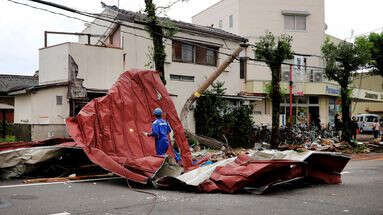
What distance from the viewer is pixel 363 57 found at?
2283 centimetres

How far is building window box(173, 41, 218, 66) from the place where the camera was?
25.0 m

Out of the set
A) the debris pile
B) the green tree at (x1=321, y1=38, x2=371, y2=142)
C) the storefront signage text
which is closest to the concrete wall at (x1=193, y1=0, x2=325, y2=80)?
the storefront signage text

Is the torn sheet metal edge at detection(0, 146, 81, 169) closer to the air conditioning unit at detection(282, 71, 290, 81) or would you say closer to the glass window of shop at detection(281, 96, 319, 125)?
the air conditioning unit at detection(282, 71, 290, 81)

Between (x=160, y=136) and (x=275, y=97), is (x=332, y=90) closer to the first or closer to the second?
(x=275, y=97)

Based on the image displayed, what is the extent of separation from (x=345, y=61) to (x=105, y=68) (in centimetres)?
1270

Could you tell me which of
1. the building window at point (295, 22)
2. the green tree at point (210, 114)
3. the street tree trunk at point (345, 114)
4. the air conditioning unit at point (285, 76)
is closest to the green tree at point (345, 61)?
the street tree trunk at point (345, 114)

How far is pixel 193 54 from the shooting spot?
84.7 feet

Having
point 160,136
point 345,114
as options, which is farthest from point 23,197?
point 345,114

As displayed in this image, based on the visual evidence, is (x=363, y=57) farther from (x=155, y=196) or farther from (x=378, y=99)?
(x=378, y=99)

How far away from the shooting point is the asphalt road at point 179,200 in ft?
22.6

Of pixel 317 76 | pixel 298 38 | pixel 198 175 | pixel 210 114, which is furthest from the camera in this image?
pixel 298 38

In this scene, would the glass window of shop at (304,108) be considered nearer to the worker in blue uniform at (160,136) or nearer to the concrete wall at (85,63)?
the concrete wall at (85,63)

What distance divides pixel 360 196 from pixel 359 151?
1393 cm

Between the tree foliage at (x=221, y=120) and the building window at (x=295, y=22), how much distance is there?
15713 millimetres
